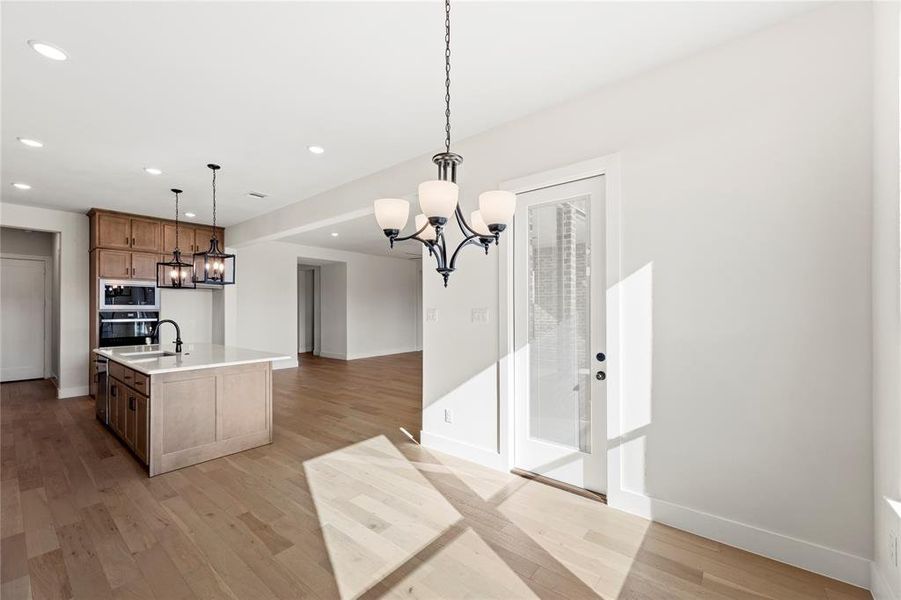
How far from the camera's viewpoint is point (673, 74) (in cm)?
244

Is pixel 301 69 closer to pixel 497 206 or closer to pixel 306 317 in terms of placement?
pixel 497 206

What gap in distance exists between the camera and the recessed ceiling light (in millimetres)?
2232

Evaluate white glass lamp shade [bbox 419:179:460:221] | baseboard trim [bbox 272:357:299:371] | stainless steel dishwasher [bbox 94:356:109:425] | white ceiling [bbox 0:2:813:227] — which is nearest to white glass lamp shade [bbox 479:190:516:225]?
white glass lamp shade [bbox 419:179:460:221]

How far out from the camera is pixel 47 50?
229cm

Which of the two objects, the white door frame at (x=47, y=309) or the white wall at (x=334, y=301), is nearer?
the white door frame at (x=47, y=309)

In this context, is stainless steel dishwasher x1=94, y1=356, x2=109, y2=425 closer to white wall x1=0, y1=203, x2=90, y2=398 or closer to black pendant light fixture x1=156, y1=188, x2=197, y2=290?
black pendant light fixture x1=156, y1=188, x2=197, y2=290

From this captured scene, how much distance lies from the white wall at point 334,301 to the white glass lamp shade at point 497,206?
682 centimetres

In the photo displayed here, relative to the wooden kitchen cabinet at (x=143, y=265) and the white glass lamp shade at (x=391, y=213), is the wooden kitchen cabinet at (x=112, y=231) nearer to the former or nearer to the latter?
the wooden kitchen cabinet at (x=143, y=265)

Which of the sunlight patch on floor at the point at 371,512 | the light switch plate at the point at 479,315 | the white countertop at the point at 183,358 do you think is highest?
the light switch plate at the point at 479,315

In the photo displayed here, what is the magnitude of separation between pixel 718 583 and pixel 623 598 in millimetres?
511

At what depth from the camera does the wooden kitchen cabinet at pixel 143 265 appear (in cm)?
618

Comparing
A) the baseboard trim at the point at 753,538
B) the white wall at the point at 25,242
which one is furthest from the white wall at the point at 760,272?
the white wall at the point at 25,242

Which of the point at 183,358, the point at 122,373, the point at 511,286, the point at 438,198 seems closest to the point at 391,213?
the point at 438,198

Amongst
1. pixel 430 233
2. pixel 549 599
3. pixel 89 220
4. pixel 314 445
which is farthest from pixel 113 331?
pixel 549 599
